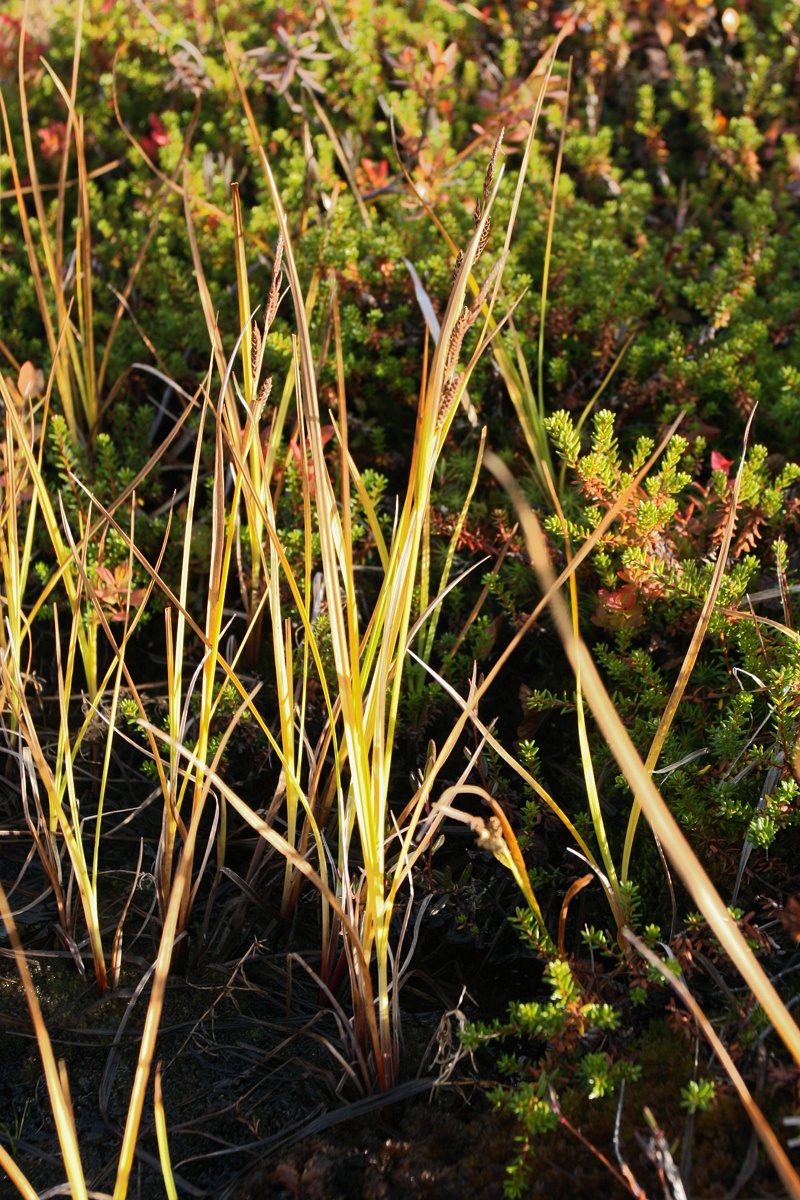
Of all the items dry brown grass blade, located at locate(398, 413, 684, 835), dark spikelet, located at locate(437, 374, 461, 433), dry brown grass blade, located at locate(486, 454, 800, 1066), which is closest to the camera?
dry brown grass blade, located at locate(486, 454, 800, 1066)

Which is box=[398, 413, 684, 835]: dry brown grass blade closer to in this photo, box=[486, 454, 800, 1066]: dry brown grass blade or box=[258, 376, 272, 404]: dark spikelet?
box=[486, 454, 800, 1066]: dry brown grass blade

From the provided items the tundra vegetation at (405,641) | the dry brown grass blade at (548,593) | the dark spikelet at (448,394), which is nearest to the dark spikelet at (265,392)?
the tundra vegetation at (405,641)

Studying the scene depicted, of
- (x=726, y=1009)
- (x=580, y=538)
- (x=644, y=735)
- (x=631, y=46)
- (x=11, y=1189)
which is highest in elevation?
(x=631, y=46)

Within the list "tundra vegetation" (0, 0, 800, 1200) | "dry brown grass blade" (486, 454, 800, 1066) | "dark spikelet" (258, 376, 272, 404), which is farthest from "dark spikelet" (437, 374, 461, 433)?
"dry brown grass blade" (486, 454, 800, 1066)

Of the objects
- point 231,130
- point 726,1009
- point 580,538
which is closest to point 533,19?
point 231,130

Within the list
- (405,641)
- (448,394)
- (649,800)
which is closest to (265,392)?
(448,394)

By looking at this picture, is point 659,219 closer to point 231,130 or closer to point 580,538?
point 231,130

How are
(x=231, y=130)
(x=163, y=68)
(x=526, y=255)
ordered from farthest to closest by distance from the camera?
(x=163, y=68) < (x=231, y=130) < (x=526, y=255)

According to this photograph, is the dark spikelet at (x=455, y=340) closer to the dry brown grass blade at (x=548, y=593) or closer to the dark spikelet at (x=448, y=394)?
the dark spikelet at (x=448, y=394)
